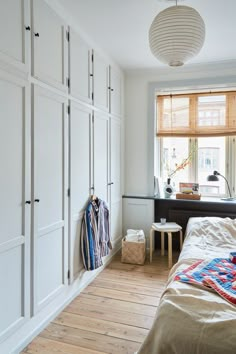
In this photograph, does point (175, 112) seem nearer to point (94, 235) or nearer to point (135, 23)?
point (135, 23)

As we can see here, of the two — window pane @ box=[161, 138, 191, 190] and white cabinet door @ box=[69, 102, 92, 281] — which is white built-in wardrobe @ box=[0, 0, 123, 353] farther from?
window pane @ box=[161, 138, 191, 190]

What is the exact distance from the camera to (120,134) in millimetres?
3986

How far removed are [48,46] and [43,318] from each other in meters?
2.18

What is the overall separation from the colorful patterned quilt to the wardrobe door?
1.85 m

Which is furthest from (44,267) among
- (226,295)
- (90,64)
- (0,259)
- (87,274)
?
(90,64)

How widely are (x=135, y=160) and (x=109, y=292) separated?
198 centimetres

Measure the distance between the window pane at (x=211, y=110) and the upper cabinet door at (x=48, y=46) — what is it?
229 cm

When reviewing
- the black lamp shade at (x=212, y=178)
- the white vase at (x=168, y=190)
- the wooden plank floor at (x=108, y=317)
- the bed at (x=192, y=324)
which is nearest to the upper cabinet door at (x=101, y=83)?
the white vase at (x=168, y=190)

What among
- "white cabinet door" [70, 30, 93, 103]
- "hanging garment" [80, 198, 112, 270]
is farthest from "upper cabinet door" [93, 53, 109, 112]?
"hanging garment" [80, 198, 112, 270]

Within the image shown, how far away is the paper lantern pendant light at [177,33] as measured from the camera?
165 centimetres

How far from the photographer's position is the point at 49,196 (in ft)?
7.27

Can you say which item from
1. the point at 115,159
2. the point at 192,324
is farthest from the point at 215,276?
the point at 115,159

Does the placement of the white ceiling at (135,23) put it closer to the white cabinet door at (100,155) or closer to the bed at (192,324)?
the white cabinet door at (100,155)

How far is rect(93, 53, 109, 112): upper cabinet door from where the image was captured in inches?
122
